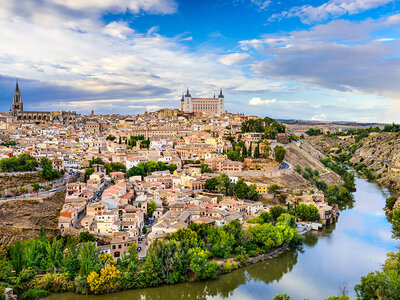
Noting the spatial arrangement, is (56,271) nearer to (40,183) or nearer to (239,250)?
(239,250)

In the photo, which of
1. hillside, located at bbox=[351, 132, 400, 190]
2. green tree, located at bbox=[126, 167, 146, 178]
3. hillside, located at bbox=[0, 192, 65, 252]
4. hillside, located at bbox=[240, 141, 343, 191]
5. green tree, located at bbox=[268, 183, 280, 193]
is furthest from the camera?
hillside, located at bbox=[351, 132, 400, 190]

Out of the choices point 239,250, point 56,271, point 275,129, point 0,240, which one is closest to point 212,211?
point 239,250

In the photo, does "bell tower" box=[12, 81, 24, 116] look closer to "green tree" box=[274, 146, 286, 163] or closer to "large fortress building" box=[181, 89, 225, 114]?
"large fortress building" box=[181, 89, 225, 114]

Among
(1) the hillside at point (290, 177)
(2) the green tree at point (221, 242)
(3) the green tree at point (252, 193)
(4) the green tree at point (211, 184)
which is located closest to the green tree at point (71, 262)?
(2) the green tree at point (221, 242)

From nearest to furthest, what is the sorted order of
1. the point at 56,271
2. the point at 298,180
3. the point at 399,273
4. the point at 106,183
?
the point at 399,273, the point at 56,271, the point at 106,183, the point at 298,180

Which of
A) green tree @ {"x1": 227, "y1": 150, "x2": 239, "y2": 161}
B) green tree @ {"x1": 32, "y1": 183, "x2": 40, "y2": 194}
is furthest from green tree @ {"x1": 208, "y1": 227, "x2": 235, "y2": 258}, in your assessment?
green tree @ {"x1": 227, "y1": 150, "x2": 239, "y2": 161}

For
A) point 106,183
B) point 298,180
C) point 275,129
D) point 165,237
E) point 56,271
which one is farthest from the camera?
point 275,129

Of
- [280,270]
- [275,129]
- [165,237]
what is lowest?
[280,270]
